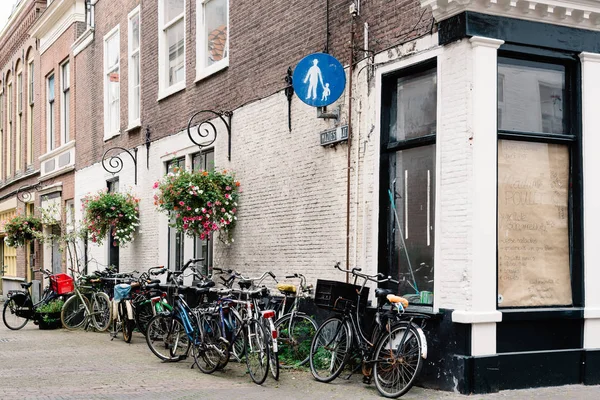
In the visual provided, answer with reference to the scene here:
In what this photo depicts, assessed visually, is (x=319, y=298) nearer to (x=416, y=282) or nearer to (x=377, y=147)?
(x=416, y=282)

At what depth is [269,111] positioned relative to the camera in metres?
11.9

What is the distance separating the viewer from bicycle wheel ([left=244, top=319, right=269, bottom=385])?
28.8 ft

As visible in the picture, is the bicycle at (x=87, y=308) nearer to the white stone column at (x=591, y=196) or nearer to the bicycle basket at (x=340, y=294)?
the bicycle basket at (x=340, y=294)

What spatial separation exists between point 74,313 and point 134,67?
5264 millimetres

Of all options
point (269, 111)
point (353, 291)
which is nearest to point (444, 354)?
point (353, 291)

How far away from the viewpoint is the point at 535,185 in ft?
28.2

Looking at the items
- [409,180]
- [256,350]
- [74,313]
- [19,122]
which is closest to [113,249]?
[74,313]

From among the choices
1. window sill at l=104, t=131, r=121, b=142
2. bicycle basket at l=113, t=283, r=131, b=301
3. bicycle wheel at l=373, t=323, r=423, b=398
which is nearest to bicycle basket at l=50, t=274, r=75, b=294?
bicycle basket at l=113, t=283, r=131, b=301

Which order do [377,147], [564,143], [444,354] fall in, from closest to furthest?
1. [444,354]
2. [564,143]
3. [377,147]

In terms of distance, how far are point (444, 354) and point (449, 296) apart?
0.56m

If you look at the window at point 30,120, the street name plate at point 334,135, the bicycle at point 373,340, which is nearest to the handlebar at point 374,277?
the bicycle at point 373,340

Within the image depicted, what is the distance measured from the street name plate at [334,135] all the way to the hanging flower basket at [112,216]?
695cm

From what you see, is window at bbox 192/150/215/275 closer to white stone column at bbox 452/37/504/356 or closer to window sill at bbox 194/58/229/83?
window sill at bbox 194/58/229/83

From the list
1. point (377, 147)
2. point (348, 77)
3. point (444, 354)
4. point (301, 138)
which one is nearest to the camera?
point (444, 354)
